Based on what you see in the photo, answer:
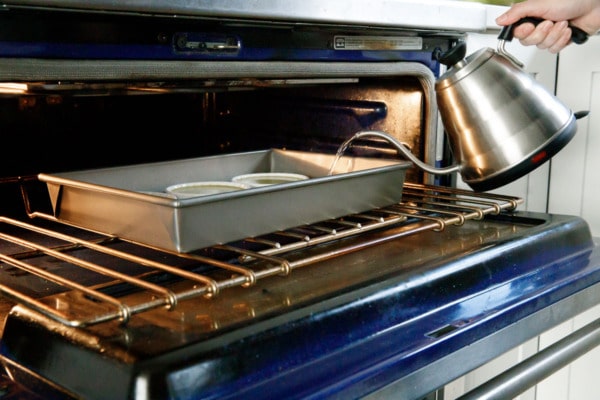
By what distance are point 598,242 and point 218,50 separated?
2.36 ft

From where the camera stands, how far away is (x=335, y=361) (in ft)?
2.61

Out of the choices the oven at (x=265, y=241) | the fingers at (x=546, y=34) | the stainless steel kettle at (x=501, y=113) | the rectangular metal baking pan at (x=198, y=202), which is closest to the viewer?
the oven at (x=265, y=241)

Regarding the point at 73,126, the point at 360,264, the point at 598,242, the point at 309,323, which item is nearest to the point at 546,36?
the point at 598,242

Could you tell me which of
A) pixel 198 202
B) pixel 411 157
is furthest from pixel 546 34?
pixel 198 202

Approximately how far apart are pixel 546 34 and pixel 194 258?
2.64 feet

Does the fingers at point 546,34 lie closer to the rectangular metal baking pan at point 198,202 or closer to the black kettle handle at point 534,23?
the black kettle handle at point 534,23

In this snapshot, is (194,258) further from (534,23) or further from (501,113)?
(534,23)

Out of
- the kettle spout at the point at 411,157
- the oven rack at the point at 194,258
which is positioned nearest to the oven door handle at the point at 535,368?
the oven rack at the point at 194,258

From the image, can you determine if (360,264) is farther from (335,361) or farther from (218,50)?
(218,50)

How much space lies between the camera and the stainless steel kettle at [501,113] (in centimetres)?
121

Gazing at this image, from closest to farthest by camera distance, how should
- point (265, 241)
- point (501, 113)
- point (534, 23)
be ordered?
1. point (265, 241)
2. point (501, 113)
3. point (534, 23)

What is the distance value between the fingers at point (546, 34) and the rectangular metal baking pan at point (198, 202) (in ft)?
1.15

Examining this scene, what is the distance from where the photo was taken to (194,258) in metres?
0.90

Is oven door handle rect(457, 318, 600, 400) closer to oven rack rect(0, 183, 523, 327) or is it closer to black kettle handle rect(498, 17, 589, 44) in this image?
oven rack rect(0, 183, 523, 327)
